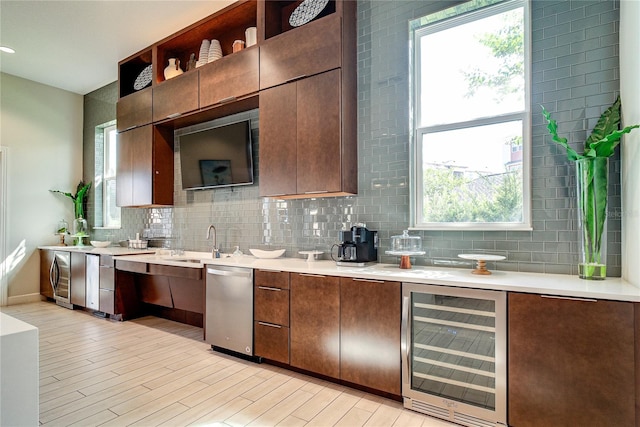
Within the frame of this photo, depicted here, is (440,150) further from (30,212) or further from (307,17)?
(30,212)

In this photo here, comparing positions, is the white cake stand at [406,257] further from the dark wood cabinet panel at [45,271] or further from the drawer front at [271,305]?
the dark wood cabinet panel at [45,271]

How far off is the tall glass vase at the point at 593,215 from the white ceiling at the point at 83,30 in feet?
11.7

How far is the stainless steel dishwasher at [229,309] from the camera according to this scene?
2.96 meters

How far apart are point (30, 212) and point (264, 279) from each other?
487 cm

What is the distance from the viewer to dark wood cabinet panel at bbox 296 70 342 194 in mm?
2883

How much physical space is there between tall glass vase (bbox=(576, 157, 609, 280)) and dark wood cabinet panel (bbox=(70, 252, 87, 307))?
5449 mm

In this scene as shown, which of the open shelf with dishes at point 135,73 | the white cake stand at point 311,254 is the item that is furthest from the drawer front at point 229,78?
the white cake stand at point 311,254

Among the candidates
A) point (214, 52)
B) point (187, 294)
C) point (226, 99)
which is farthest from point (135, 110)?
point (187, 294)

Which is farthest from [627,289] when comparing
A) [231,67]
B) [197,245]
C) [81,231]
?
[81,231]

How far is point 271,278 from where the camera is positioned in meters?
2.83

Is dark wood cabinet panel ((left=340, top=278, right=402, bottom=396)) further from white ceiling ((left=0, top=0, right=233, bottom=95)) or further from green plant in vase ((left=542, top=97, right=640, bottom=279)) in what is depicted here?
white ceiling ((left=0, top=0, right=233, bottom=95))

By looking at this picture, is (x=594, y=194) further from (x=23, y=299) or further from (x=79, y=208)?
(x=23, y=299)

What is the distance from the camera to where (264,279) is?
2.87 m

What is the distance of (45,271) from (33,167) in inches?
65.4
